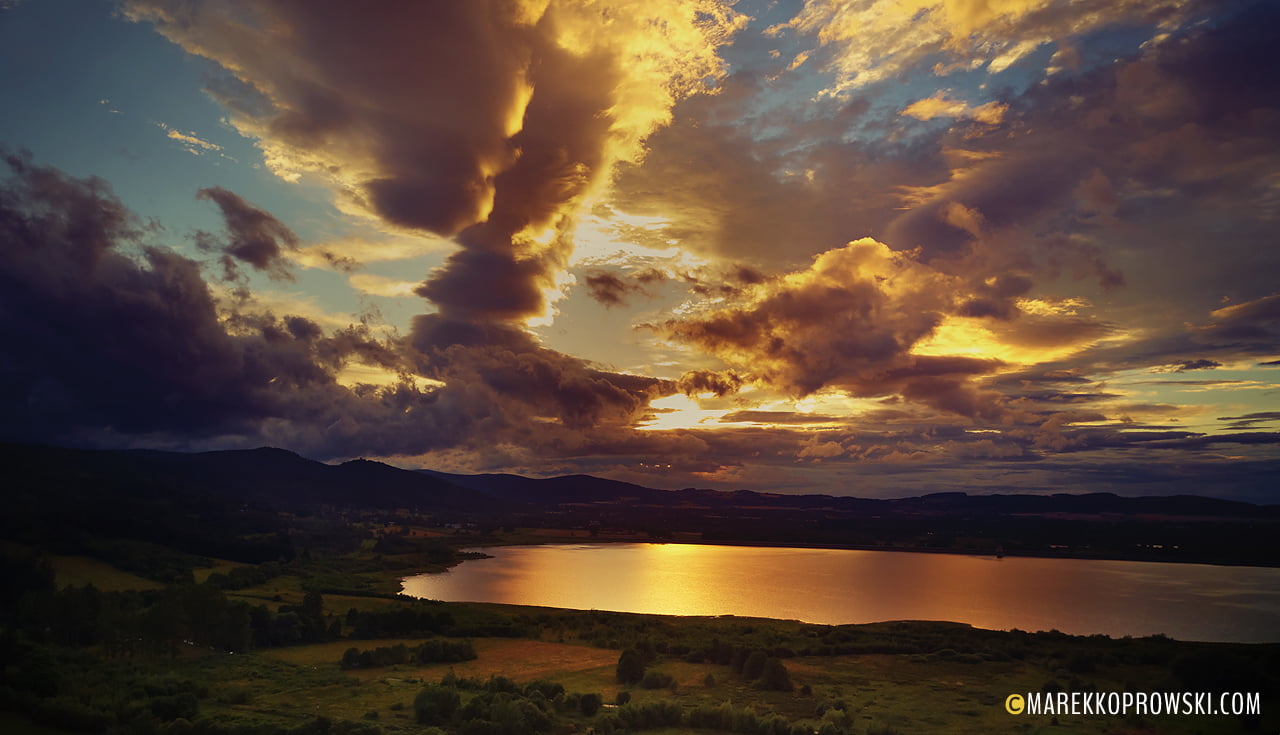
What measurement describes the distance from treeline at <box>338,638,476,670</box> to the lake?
41535 millimetres

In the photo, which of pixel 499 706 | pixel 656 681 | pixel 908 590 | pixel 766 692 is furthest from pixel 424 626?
pixel 908 590

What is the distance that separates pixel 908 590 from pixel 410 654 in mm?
97347

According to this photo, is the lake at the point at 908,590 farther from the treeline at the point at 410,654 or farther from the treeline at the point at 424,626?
the treeline at the point at 410,654

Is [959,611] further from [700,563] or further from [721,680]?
[700,563]

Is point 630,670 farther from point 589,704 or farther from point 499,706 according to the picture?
point 499,706

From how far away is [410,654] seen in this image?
2245 inches

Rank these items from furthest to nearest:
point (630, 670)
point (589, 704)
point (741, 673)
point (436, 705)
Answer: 1. point (741, 673)
2. point (630, 670)
3. point (589, 704)
4. point (436, 705)

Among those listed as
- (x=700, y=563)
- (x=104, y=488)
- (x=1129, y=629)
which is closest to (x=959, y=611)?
(x=1129, y=629)

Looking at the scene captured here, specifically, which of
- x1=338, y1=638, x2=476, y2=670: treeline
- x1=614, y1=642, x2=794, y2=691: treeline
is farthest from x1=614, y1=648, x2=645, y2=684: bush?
x1=338, y1=638, x2=476, y2=670: treeline

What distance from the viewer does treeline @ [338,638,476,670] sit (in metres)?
54.3

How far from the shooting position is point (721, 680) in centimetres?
5119

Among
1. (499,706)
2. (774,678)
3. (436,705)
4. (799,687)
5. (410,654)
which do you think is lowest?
(410,654)

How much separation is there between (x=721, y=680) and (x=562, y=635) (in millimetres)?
24796

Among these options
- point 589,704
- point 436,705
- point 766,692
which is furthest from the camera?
point 766,692
